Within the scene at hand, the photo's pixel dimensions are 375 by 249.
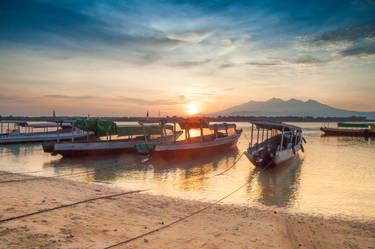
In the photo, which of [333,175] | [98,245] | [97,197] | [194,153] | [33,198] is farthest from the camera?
[194,153]

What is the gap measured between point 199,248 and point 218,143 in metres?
22.4

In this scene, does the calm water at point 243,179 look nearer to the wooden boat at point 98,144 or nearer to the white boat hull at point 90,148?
the white boat hull at point 90,148

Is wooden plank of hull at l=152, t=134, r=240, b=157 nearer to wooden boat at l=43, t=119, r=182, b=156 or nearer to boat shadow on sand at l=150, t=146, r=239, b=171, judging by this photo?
boat shadow on sand at l=150, t=146, r=239, b=171

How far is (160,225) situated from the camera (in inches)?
305

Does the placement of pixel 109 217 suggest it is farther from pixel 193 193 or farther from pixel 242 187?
pixel 242 187

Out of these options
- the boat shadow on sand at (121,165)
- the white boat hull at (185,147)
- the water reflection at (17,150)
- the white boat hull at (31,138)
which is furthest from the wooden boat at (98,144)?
the white boat hull at (31,138)

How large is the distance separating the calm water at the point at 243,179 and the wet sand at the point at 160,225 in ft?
5.46

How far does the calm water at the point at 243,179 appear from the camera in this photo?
36.8ft

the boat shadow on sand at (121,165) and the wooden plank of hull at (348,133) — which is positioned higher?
the wooden plank of hull at (348,133)

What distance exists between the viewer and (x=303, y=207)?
1053 cm

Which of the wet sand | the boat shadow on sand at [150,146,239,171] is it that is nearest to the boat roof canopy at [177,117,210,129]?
the boat shadow on sand at [150,146,239,171]

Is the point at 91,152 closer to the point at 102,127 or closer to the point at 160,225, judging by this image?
Answer: the point at 102,127

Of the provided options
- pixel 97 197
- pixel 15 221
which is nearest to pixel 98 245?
pixel 15 221

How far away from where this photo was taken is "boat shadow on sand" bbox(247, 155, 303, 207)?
1151cm
